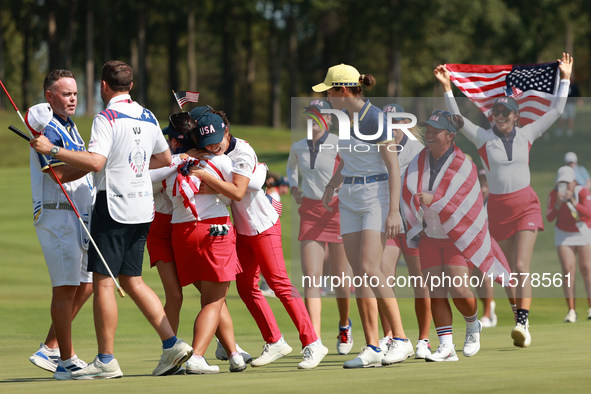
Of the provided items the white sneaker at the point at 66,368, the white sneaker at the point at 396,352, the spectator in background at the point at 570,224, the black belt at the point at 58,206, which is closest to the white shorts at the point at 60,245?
the black belt at the point at 58,206

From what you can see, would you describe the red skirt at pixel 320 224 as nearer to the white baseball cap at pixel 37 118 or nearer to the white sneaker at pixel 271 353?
the white sneaker at pixel 271 353

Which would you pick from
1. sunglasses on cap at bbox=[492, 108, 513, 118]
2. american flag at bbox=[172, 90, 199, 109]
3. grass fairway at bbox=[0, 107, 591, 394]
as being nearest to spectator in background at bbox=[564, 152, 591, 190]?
grass fairway at bbox=[0, 107, 591, 394]

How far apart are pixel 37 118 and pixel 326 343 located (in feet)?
14.7

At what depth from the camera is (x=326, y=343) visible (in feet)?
33.2

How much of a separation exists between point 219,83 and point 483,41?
1030 inches

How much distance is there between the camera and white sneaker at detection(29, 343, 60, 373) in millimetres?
7316

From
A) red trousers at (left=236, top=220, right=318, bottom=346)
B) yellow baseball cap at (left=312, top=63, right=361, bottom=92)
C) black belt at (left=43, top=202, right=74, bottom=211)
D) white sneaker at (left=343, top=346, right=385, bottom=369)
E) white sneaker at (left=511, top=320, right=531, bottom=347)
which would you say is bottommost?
white sneaker at (left=511, top=320, right=531, bottom=347)

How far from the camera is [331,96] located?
7.99m

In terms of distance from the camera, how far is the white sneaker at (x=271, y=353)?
24.7ft

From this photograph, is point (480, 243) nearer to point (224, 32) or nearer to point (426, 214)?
point (426, 214)

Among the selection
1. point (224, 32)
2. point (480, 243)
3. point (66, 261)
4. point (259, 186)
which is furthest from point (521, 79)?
point (224, 32)

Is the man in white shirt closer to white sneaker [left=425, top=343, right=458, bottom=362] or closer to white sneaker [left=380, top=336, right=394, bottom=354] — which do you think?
white sneaker [left=380, top=336, right=394, bottom=354]

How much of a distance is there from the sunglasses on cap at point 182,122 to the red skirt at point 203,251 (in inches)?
27.6

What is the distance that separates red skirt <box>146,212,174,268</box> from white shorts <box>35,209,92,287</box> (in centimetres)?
66
